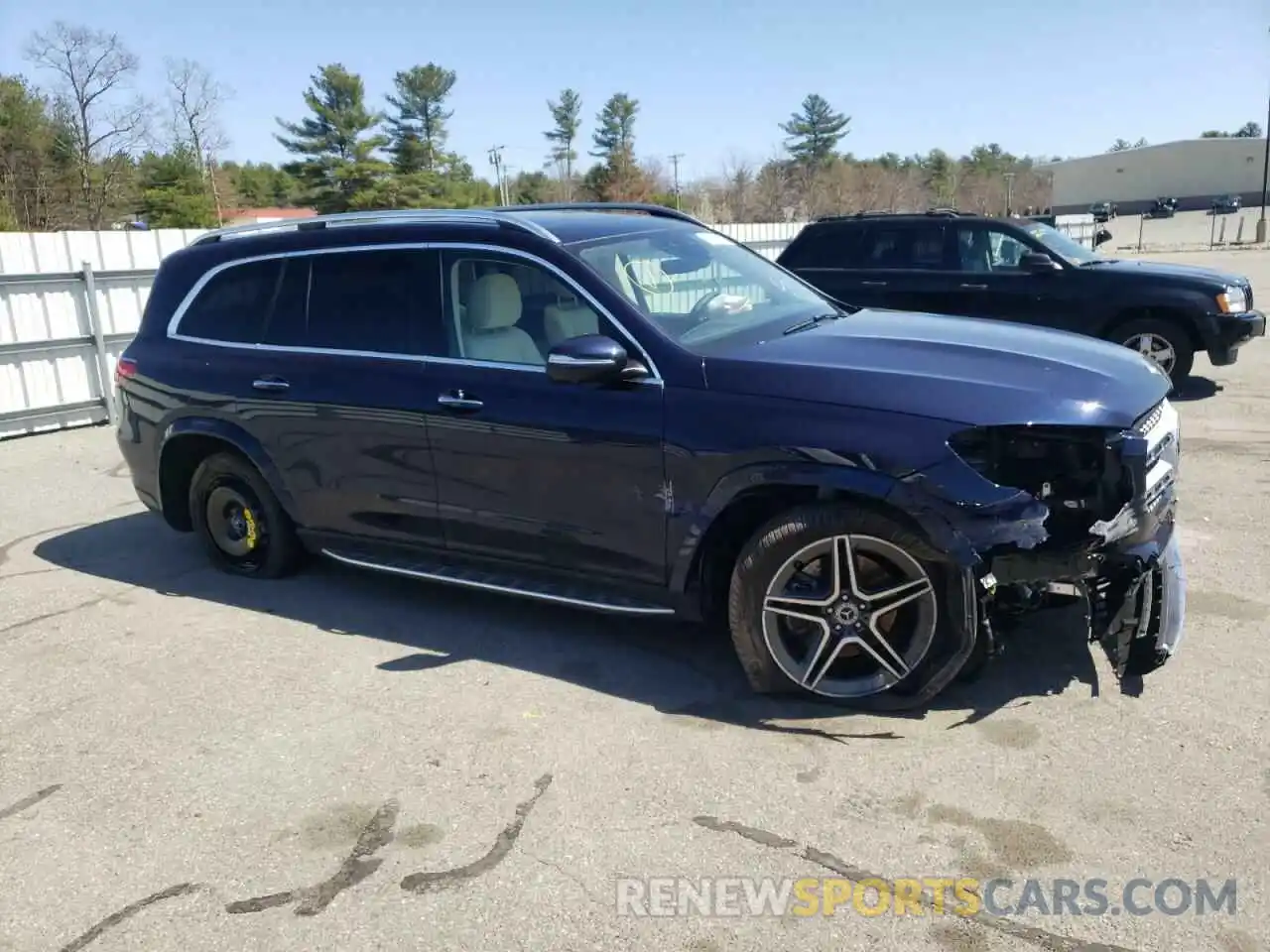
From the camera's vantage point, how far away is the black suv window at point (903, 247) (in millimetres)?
10297

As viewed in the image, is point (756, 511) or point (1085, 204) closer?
point (756, 511)

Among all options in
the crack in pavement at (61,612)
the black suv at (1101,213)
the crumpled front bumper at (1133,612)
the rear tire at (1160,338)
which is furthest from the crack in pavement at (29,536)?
the black suv at (1101,213)

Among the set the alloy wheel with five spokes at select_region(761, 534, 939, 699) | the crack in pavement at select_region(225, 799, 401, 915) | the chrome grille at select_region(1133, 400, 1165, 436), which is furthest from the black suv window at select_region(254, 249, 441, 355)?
the chrome grille at select_region(1133, 400, 1165, 436)

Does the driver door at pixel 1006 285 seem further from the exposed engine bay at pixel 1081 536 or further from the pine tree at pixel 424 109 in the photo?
the pine tree at pixel 424 109

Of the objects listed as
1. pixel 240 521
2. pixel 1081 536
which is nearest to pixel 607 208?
pixel 240 521

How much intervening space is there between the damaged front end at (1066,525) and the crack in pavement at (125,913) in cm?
273

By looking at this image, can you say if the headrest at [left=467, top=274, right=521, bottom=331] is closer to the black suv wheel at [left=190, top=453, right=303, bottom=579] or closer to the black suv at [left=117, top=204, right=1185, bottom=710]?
the black suv at [left=117, top=204, right=1185, bottom=710]

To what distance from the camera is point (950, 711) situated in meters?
3.81

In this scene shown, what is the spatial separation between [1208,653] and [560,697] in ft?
8.95

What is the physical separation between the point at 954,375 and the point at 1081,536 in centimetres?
73

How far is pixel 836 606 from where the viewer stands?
3719 mm

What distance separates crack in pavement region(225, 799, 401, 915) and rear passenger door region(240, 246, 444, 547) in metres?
1.71

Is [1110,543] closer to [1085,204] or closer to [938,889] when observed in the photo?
[938,889]

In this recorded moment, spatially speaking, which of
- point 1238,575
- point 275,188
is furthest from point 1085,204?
point 1238,575
